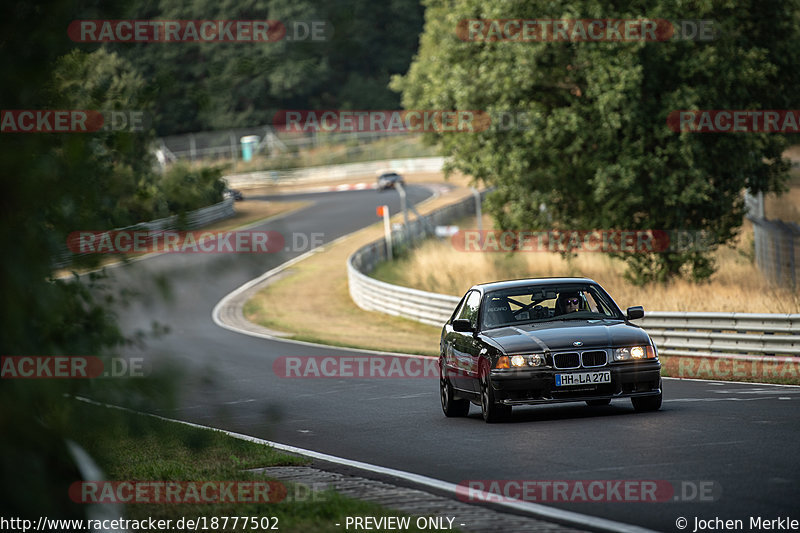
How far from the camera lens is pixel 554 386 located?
472 inches

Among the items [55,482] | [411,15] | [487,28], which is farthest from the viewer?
[411,15]

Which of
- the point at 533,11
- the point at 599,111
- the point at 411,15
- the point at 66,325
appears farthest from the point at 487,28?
the point at 411,15

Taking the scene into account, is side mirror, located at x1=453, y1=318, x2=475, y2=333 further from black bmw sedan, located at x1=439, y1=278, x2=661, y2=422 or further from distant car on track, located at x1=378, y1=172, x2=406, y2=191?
distant car on track, located at x1=378, y1=172, x2=406, y2=191

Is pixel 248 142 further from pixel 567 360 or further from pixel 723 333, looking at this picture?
pixel 723 333

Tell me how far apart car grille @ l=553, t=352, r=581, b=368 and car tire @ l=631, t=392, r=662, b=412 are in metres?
1.09

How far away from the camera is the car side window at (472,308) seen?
13.6 metres

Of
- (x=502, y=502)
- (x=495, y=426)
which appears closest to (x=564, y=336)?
(x=495, y=426)

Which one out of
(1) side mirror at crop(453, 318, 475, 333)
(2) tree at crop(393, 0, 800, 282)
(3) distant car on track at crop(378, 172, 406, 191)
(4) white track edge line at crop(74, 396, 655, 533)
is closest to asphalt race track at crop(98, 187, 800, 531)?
(4) white track edge line at crop(74, 396, 655, 533)

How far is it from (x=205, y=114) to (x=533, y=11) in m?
26.8

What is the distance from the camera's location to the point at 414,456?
10.6m

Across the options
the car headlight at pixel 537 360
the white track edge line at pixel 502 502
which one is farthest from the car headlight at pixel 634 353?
the white track edge line at pixel 502 502

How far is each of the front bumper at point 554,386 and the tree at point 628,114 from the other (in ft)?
57.4

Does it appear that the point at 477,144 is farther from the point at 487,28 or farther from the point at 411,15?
the point at 411,15

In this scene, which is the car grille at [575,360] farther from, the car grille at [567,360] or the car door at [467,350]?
the car door at [467,350]
